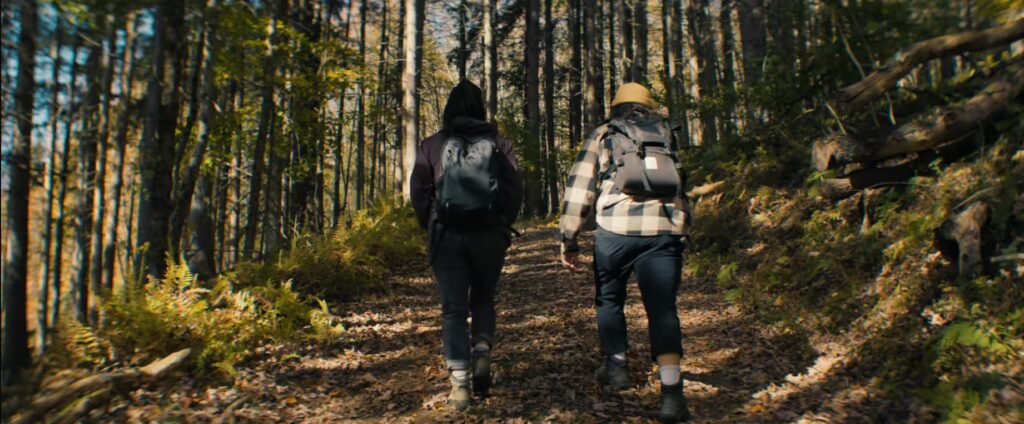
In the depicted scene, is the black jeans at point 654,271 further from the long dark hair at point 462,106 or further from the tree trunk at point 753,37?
the tree trunk at point 753,37

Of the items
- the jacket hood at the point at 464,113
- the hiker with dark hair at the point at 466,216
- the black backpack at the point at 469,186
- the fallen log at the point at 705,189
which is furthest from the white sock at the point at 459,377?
the fallen log at the point at 705,189

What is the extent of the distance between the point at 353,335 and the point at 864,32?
676 cm

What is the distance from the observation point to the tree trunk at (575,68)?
65.7ft

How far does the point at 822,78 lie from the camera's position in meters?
7.51

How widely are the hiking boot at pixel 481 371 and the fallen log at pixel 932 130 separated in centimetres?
391

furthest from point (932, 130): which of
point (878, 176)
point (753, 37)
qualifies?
point (753, 37)

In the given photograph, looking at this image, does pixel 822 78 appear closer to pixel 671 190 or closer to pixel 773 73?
pixel 773 73

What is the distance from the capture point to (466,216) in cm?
346

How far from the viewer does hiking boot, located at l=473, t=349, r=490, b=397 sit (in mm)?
3727

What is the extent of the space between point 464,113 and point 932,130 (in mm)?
4305

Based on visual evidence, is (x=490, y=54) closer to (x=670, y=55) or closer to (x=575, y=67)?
(x=670, y=55)

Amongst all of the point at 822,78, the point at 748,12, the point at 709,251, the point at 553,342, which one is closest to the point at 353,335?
the point at 553,342

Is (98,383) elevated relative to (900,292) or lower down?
lower down

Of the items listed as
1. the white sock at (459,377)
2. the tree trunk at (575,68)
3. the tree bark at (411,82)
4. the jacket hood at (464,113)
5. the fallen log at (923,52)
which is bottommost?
the white sock at (459,377)
